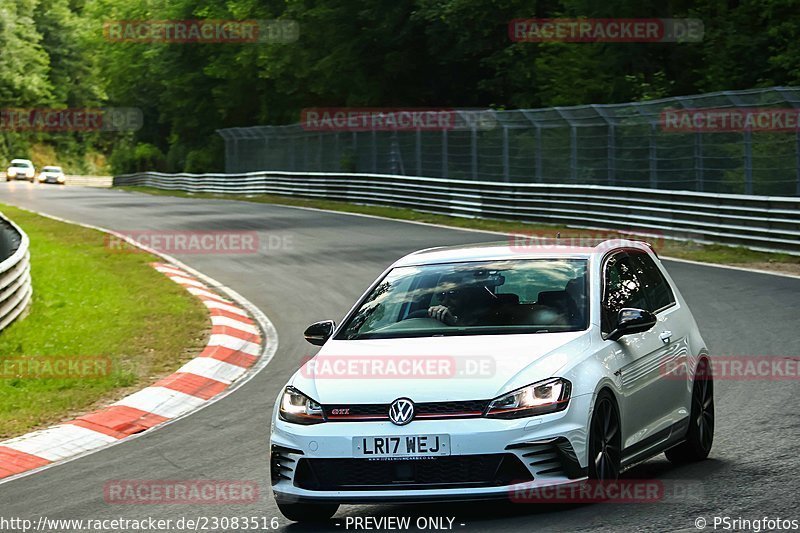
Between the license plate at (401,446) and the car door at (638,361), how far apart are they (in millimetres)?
1314

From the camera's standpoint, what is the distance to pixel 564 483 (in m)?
6.79

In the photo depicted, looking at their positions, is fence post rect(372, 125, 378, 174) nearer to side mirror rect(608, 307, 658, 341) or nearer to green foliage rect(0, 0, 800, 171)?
green foliage rect(0, 0, 800, 171)

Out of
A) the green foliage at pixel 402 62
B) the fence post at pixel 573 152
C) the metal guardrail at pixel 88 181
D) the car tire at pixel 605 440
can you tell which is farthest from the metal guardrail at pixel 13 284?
the metal guardrail at pixel 88 181

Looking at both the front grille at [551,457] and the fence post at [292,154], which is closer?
the front grille at [551,457]

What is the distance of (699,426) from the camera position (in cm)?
869

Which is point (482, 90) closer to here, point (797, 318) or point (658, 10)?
point (658, 10)

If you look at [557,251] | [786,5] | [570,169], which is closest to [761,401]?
[557,251]

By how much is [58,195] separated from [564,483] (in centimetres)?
5143

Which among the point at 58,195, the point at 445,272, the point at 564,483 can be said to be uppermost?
the point at 445,272

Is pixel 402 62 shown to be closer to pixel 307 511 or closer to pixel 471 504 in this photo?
pixel 307 511

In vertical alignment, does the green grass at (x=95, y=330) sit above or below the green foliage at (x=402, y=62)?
below

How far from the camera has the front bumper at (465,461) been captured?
669 centimetres

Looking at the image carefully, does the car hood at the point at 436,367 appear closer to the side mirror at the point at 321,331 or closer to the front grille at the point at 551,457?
the front grille at the point at 551,457

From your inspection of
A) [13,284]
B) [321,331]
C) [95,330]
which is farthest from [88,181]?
[321,331]
